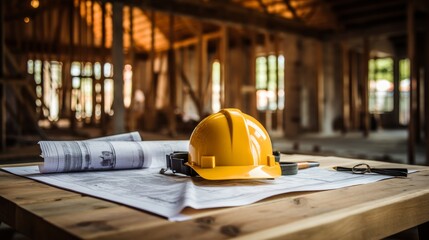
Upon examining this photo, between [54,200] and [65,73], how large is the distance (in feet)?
36.9

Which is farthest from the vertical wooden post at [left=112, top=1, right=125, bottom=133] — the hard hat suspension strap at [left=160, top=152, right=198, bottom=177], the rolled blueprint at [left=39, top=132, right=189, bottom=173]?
the hard hat suspension strap at [left=160, top=152, right=198, bottom=177]

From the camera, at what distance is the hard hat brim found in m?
1.22

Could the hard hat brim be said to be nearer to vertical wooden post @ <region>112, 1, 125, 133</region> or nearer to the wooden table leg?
the wooden table leg

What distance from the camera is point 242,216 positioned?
2.64 feet

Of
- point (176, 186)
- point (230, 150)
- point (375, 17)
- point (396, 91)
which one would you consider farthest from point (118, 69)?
point (396, 91)

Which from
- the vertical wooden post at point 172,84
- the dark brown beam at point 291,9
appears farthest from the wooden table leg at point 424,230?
the dark brown beam at point 291,9

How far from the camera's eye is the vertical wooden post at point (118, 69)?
6047 mm

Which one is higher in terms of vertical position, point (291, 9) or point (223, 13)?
point (291, 9)

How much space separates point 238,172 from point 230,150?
→ 0.08 meters

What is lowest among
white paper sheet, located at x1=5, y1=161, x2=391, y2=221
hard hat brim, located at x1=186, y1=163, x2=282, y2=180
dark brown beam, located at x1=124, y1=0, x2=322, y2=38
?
white paper sheet, located at x1=5, y1=161, x2=391, y2=221

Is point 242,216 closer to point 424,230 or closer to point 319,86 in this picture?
point 424,230

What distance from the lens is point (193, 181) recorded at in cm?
124

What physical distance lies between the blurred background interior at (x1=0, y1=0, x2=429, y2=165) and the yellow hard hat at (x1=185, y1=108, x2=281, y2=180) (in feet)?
12.3

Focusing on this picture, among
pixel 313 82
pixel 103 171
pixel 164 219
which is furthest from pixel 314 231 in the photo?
pixel 313 82
